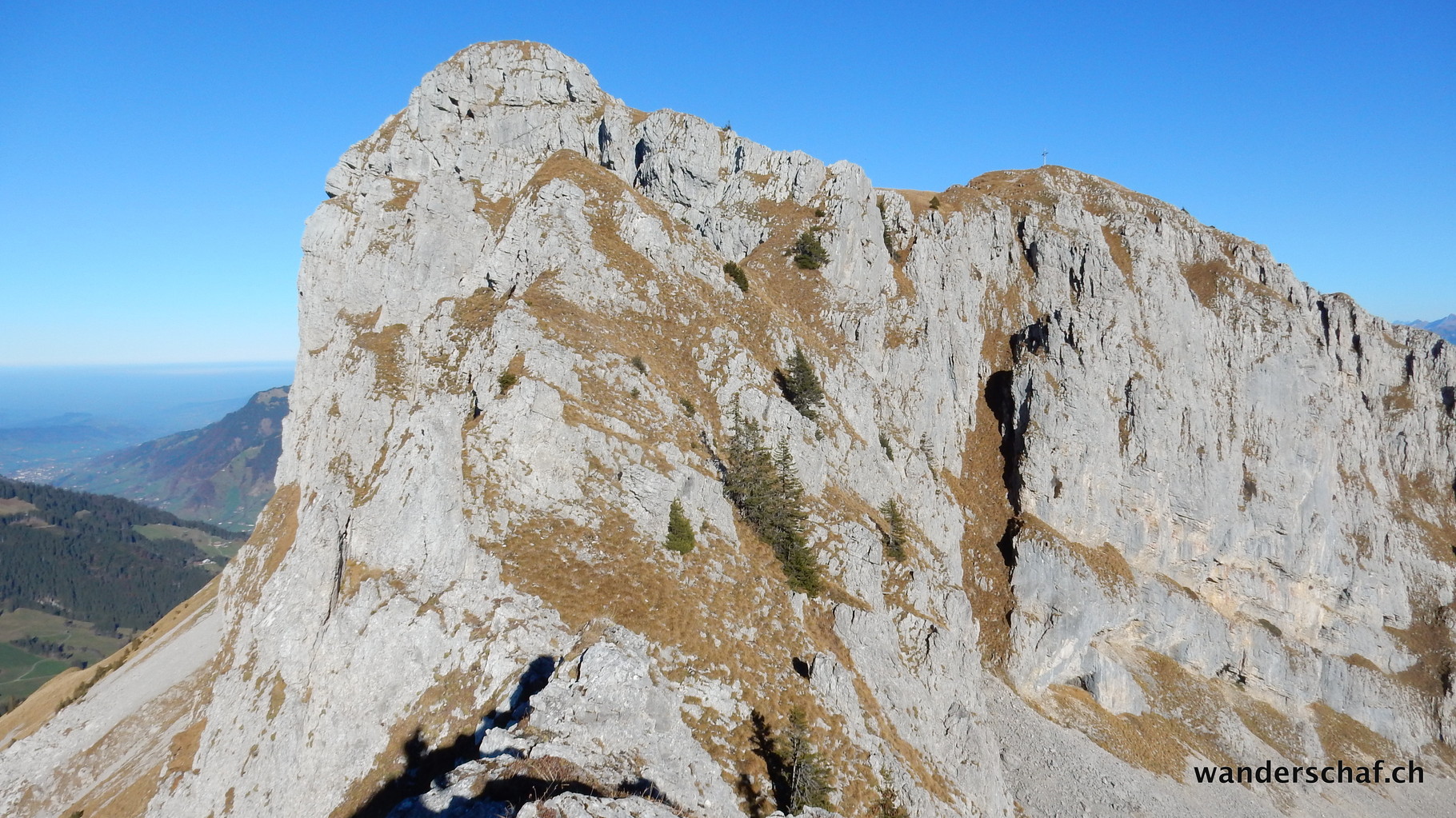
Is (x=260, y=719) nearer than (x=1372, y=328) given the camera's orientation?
Yes

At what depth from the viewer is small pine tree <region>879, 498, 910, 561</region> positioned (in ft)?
152

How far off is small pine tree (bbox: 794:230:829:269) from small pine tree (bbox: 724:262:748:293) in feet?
34.9

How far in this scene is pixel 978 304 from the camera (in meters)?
74.1

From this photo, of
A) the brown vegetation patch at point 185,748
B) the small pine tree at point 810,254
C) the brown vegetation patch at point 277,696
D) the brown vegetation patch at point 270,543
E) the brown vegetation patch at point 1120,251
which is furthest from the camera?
the brown vegetation patch at point 1120,251

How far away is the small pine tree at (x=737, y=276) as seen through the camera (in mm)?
59094

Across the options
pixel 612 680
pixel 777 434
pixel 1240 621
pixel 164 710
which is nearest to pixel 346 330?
pixel 164 710

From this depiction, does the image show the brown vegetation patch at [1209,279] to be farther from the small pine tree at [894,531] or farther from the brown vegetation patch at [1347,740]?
the small pine tree at [894,531]

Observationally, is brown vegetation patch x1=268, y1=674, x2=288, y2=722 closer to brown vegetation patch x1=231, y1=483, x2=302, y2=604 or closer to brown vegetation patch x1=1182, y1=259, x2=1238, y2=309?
brown vegetation patch x1=231, y1=483, x2=302, y2=604

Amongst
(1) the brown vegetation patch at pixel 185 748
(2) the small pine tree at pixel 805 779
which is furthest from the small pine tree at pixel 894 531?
(1) the brown vegetation patch at pixel 185 748

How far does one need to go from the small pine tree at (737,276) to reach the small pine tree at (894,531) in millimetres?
25692

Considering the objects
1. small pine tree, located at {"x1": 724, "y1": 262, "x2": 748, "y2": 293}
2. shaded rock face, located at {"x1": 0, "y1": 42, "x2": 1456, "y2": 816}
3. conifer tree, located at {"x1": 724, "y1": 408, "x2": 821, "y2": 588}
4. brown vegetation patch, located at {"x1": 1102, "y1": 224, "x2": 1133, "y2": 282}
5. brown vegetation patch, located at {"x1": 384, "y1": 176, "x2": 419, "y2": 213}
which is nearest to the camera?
shaded rock face, located at {"x1": 0, "y1": 42, "x2": 1456, "y2": 816}

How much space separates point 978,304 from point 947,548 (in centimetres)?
3422

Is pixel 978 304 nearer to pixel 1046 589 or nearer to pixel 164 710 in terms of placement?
pixel 1046 589

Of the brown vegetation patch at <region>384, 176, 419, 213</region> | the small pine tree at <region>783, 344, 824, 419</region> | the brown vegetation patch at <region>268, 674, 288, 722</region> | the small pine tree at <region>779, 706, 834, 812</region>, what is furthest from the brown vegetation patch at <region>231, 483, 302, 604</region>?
the small pine tree at <region>783, 344, 824, 419</region>
